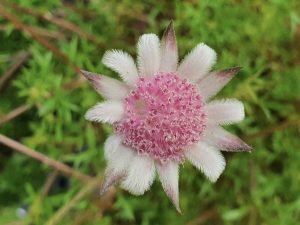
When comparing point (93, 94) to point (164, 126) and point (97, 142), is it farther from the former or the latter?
point (164, 126)

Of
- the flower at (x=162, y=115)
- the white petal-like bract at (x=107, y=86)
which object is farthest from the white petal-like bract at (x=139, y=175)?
the white petal-like bract at (x=107, y=86)

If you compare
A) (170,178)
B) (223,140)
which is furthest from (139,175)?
(223,140)

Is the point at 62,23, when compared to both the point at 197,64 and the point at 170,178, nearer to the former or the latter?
the point at 197,64

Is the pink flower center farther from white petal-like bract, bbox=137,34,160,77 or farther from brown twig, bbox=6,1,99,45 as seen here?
brown twig, bbox=6,1,99,45

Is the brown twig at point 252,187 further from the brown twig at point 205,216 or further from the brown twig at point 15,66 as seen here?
the brown twig at point 15,66

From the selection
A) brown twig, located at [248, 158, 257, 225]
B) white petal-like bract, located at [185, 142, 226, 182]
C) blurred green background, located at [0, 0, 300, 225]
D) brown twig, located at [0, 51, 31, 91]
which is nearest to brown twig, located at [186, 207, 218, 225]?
blurred green background, located at [0, 0, 300, 225]
